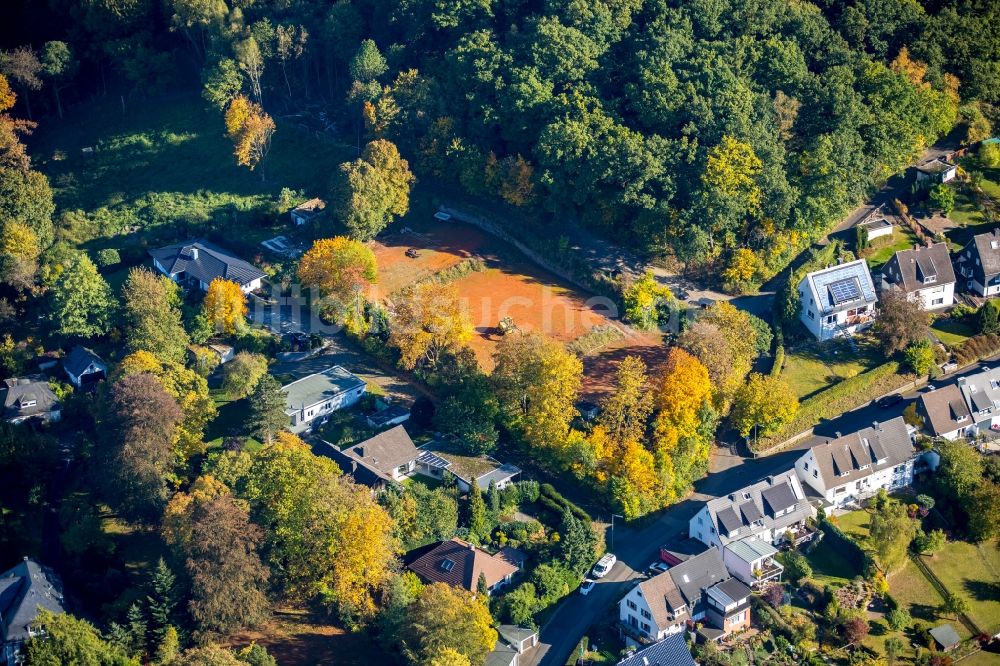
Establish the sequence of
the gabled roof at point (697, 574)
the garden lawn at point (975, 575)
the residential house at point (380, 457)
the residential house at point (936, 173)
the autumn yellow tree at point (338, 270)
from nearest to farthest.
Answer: the gabled roof at point (697, 574) < the garden lawn at point (975, 575) < the residential house at point (380, 457) < the autumn yellow tree at point (338, 270) < the residential house at point (936, 173)

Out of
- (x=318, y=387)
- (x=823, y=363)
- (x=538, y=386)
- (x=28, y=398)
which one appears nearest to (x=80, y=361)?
(x=28, y=398)

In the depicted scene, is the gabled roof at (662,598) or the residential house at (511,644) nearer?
the residential house at (511,644)

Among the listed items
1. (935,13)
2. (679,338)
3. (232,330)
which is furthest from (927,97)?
(232,330)

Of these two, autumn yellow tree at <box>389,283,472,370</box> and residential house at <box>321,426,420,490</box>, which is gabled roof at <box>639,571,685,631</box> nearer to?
residential house at <box>321,426,420,490</box>

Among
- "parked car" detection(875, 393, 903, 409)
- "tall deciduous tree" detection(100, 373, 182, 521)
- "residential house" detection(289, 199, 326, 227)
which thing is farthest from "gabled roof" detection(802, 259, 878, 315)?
"tall deciduous tree" detection(100, 373, 182, 521)

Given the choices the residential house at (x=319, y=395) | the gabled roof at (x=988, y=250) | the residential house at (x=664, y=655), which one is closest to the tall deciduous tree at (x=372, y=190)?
the residential house at (x=319, y=395)

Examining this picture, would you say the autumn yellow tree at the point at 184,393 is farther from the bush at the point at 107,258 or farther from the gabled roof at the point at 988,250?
the gabled roof at the point at 988,250
